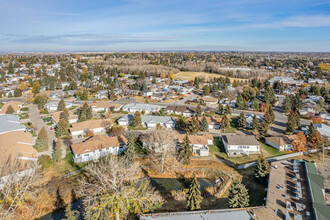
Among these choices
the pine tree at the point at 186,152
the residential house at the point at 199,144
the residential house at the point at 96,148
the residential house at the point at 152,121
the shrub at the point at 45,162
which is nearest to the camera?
the shrub at the point at 45,162

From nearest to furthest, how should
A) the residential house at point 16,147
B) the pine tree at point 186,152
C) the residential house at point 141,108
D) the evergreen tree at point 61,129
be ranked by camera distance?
the residential house at point 16,147 < the pine tree at point 186,152 < the evergreen tree at point 61,129 < the residential house at point 141,108

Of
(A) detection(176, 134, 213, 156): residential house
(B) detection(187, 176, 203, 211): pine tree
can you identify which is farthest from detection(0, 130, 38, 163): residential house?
(B) detection(187, 176, 203, 211): pine tree

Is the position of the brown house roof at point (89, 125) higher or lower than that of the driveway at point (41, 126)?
higher

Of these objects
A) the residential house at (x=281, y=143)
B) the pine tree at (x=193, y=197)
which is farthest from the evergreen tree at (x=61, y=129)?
the residential house at (x=281, y=143)

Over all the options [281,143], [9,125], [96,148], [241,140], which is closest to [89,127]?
[96,148]

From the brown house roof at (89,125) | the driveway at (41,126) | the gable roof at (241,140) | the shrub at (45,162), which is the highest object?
the gable roof at (241,140)

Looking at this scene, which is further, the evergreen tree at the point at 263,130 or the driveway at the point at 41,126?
the evergreen tree at the point at 263,130

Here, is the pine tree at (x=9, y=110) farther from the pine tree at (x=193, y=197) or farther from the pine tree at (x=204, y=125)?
the pine tree at (x=193, y=197)
